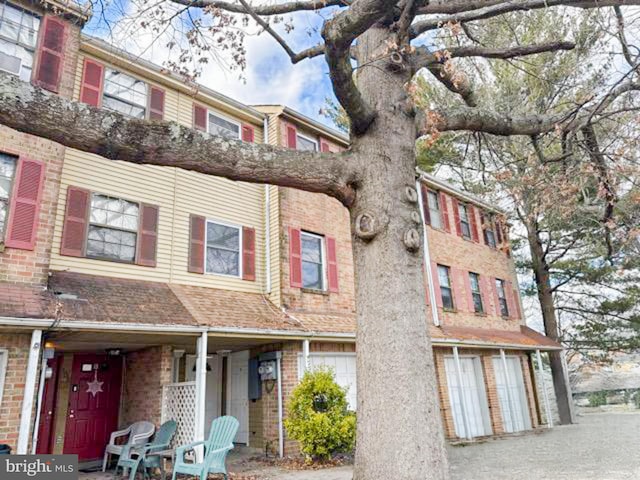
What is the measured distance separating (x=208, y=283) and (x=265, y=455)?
12.1 ft

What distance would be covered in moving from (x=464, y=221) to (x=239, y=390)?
400 inches

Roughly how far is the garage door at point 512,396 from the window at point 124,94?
42.2 feet

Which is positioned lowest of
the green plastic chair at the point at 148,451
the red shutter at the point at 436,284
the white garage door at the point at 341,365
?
the green plastic chair at the point at 148,451

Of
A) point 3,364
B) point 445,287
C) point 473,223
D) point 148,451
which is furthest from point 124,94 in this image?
point 473,223

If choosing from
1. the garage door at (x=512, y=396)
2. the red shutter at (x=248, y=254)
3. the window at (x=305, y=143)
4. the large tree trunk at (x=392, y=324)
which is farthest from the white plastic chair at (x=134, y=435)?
the garage door at (x=512, y=396)

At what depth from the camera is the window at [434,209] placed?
1523 cm

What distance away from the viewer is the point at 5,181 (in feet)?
24.8

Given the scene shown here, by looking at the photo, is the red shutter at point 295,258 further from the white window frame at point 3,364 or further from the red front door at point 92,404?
the white window frame at point 3,364

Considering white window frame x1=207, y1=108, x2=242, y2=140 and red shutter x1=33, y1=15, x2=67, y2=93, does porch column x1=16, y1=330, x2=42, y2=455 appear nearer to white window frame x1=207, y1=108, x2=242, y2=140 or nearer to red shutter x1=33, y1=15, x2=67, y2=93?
red shutter x1=33, y1=15, x2=67, y2=93

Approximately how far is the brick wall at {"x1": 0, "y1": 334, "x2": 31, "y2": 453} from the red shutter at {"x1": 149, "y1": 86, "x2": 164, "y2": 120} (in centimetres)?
524

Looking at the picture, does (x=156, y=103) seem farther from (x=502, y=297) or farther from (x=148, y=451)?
(x=502, y=297)

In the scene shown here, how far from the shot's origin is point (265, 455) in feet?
30.9

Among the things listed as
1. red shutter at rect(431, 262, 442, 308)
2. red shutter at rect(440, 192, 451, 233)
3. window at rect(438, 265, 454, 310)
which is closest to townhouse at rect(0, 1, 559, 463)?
red shutter at rect(431, 262, 442, 308)

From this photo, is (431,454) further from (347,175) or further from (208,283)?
(208,283)
